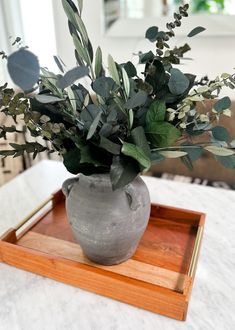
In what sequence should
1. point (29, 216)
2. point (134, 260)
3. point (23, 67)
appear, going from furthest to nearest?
point (29, 216) → point (134, 260) → point (23, 67)

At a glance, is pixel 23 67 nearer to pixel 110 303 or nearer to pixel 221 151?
pixel 221 151

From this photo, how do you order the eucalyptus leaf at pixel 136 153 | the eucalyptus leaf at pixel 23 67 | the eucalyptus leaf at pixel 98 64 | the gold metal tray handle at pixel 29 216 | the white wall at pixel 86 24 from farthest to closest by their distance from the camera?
the white wall at pixel 86 24 → the gold metal tray handle at pixel 29 216 → the eucalyptus leaf at pixel 98 64 → the eucalyptus leaf at pixel 136 153 → the eucalyptus leaf at pixel 23 67

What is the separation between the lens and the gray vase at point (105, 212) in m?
0.58

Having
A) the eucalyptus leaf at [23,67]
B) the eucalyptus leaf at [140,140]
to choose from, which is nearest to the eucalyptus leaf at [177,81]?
the eucalyptus leaf at [140,140]

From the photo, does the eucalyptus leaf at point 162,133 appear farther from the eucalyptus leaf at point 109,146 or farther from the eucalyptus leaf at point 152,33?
the eucalyptus leaf at point 152,33

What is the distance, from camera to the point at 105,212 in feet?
1.90

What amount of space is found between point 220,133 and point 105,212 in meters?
0.27

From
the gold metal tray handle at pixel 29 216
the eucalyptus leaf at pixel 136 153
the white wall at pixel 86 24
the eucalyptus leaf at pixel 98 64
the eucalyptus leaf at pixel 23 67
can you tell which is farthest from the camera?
the white wall at pixel 86 24

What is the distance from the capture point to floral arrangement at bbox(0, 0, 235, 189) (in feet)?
1.58

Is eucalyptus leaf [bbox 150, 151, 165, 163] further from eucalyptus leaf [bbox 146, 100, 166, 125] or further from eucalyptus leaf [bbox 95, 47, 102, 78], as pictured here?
eucalyptus leaf [bbox 95, 47, 102, 78]

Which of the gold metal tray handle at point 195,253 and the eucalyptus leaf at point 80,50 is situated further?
the gold metal tray handle at point 195,253

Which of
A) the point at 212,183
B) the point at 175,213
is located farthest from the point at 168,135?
the point at 212,183

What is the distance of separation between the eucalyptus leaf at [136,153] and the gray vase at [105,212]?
0.12 meters

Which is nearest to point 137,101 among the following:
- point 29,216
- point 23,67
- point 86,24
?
point 23,67
